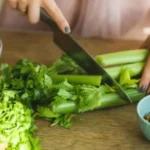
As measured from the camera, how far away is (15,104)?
45.9 inches

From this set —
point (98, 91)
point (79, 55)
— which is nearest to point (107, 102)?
point (98, 91)

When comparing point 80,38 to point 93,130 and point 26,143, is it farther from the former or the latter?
point 26,143

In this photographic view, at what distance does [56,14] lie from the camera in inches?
49.9

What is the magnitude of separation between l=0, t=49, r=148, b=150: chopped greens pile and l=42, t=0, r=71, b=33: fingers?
0.42ft

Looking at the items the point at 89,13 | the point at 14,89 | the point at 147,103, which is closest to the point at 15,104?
the point at 14,89

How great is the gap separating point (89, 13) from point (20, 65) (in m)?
0.33

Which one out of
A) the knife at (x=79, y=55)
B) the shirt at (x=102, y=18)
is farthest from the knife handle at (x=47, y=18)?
the shirt at (x=102, y=18)

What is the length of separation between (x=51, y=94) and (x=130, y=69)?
24 cm

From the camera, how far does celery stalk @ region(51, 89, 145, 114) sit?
1.23m

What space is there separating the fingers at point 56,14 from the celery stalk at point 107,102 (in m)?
0.20

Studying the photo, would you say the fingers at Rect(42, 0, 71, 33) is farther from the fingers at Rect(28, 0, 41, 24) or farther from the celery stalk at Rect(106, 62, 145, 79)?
the celery stalk at Rect(106, 62, 145, 79)

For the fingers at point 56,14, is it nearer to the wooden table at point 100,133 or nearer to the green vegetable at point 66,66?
the green vegetable at point 66,66

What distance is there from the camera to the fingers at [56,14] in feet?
4.10

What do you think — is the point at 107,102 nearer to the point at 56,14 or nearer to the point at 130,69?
the point at 130,69
